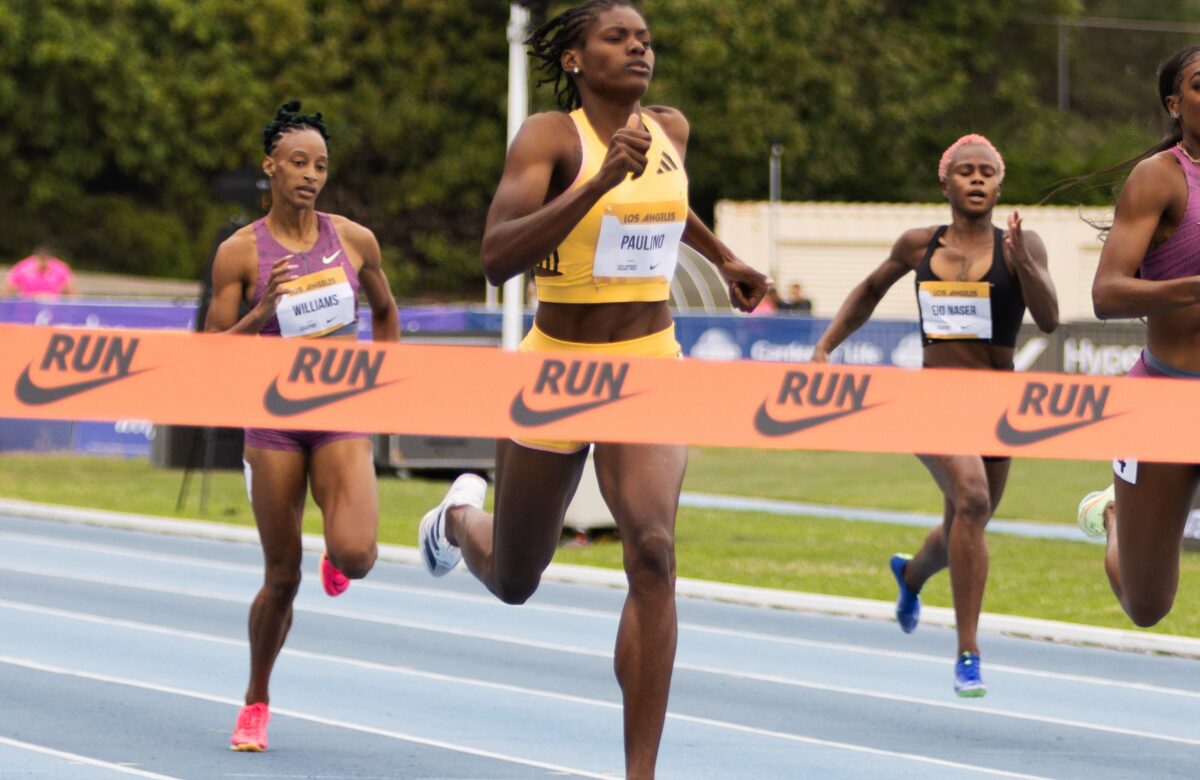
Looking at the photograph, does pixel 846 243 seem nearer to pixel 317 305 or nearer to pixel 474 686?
pixel 474 686

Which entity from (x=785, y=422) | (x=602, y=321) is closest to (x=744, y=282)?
(x=602, y=321)

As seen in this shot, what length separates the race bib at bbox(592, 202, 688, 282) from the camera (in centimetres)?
600

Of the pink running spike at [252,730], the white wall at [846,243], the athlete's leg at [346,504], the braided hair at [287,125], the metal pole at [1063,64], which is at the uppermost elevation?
the metal pole at [1063,64]

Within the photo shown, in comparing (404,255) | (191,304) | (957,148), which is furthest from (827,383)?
(404,255)

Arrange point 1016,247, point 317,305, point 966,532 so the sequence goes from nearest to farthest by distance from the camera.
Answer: point 317,305, point 1016,247, point 966,532

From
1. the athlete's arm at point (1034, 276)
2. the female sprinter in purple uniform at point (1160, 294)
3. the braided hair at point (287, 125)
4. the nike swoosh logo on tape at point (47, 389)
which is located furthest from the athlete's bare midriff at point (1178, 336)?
the braided hair at point (287, 125)

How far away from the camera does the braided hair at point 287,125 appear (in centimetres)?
775

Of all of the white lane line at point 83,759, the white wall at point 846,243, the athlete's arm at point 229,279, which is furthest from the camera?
the white wall at point 846,243

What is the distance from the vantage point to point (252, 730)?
761 cm

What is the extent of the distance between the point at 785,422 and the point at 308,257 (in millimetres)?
2359

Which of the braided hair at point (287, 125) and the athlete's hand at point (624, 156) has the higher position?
the braided hair at point (287, 125)

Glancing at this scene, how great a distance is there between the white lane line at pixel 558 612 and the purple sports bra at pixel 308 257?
3.44 metres

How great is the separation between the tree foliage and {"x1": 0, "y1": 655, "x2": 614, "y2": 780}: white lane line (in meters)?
36.4

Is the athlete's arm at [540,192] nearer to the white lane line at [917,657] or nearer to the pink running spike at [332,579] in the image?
the pink running spike at [332,579]
